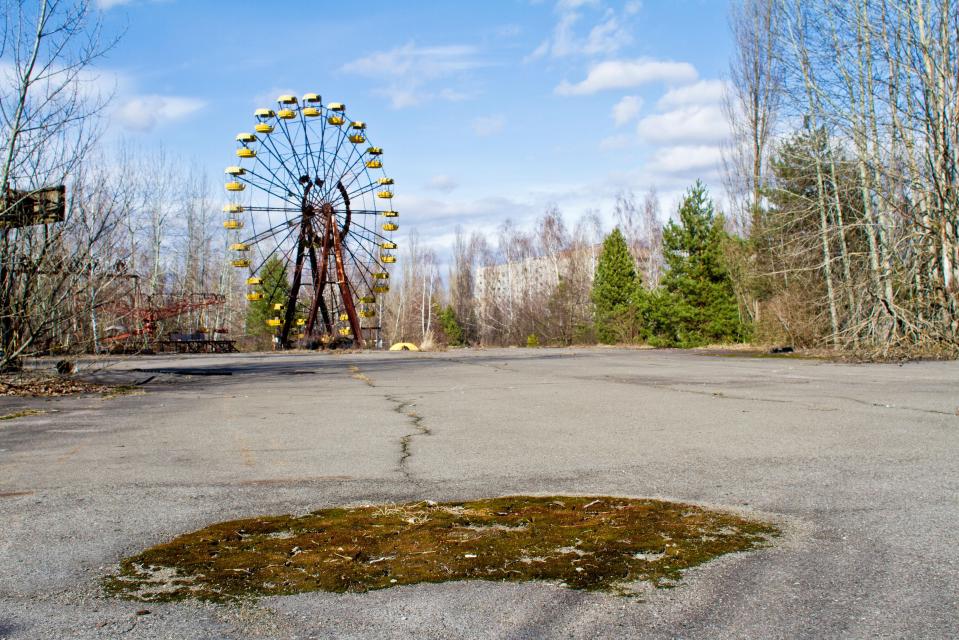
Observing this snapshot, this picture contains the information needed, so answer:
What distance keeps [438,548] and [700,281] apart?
3514 cm

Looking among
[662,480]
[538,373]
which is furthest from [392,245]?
[662,480]

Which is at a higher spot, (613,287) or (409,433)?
(613,287)

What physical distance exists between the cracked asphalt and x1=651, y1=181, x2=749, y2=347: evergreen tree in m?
24.6

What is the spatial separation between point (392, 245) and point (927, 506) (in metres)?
34.7

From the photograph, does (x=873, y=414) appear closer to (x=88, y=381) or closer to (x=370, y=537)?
(x=370, y=537)

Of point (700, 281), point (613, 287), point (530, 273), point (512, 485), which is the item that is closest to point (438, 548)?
point (512, 485)

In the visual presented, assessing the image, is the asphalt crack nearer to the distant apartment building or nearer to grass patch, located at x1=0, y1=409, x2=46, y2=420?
grass patch, located at x1=0, y1=409, x2=46, y2=420

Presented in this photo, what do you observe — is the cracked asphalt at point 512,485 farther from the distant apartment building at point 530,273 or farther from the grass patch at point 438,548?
the distant apartment building at point 530,273

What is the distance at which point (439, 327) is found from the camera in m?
69.8

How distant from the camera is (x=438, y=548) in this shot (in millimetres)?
3488

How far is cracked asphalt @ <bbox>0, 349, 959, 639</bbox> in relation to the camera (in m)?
2.68

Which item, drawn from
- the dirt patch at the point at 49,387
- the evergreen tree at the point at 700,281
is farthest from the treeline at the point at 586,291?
the dirt patch at the point at 49,387

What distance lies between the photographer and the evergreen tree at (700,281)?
3616cm

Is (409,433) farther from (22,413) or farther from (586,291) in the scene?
(586,291)
